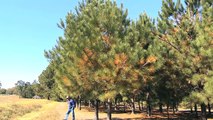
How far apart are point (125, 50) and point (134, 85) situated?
2665 mm

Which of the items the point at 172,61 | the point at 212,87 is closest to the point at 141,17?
the point at 172,61

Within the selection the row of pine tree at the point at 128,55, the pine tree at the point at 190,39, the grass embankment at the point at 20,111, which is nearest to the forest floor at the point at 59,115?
the grass embankment at the point at 20,111

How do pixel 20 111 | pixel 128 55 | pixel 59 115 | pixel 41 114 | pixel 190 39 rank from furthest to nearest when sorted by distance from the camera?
pixel 20 111 < pixel 41 114 < pixel 59 115 < pixel 190 39 < pixel 128 55

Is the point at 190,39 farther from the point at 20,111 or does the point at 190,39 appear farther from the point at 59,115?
the point at 20,111

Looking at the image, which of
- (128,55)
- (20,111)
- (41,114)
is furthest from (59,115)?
(128,55)

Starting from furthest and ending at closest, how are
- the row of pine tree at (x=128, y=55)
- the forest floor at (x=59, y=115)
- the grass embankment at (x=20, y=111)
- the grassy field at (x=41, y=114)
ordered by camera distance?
the grass embankment at (x=20, y=111)
the forest floor at (x=59, y=115)
the grassy field at (x=41, y=114)
the row of pine tree at (x=128, y=55)

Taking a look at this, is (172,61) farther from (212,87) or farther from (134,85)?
(212,87)

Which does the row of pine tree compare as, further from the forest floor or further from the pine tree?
the forest floor

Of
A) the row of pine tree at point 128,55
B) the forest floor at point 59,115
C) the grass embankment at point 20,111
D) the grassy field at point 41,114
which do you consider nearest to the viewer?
the row of pine tree at point 128,55

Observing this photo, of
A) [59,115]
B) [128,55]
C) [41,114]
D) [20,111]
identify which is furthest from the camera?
[20,111]

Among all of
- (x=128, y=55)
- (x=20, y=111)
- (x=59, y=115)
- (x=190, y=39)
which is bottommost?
(x=59, y=115)

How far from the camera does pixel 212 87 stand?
16.7 meters

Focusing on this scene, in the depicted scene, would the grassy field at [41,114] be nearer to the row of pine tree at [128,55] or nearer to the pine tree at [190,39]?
the row of pine tree at [128,55]

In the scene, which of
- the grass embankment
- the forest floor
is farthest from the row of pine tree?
the grass embankment
